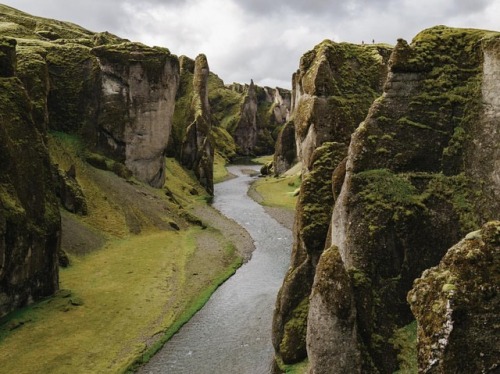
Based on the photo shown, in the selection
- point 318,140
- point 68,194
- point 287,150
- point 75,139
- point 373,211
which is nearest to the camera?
point 373,211

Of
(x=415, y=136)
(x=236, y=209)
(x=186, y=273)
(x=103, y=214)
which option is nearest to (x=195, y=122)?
(x=236, y=209)

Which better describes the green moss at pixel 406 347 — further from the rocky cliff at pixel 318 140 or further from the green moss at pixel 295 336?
the rocky cliff at pixel 318 140

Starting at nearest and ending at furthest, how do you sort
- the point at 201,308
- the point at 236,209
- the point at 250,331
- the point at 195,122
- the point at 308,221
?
the point at 308,221, the point at 250,331, the point at 201,308, the point at 236,209, the point at 195,122

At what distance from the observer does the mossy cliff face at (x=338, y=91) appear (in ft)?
153

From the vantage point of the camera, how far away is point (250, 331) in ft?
128

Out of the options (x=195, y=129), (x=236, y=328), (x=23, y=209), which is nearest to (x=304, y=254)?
(x=236, y=328)

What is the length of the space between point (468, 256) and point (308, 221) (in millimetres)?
16951

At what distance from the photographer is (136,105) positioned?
86500mm

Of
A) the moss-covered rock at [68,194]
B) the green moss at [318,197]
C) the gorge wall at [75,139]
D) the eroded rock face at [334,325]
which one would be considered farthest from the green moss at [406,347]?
the moss-covered rock at [68,194]

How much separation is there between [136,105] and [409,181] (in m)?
70.8

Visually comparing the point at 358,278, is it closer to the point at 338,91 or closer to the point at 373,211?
the point at 373,211

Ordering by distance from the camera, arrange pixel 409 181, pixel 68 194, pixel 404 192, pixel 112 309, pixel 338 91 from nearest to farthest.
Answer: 1. pixel 404 192
2. pixel 409 181
3. pixel 112 309
4. pixel 338 91
5. pixel 68 194

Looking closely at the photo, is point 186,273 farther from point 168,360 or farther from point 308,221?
point 308,221

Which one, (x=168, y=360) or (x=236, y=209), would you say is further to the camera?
(x=236, y=209)
